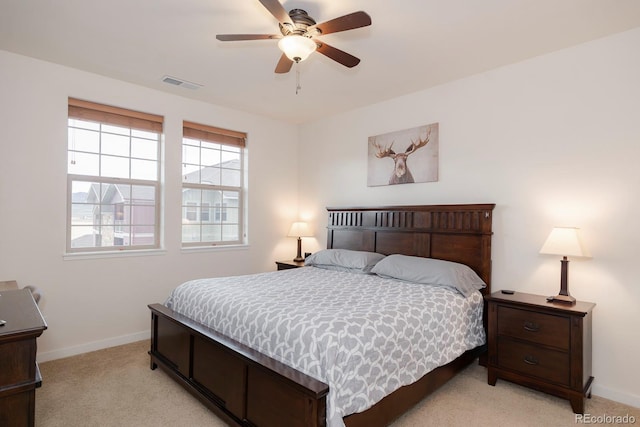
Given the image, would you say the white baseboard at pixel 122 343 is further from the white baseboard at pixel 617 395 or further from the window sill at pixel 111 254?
the window sill at pixel 111 254

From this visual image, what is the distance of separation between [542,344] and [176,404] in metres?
2.62

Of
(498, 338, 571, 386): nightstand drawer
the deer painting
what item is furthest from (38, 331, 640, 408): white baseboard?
the deer painting

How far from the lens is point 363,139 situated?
4.42 meters

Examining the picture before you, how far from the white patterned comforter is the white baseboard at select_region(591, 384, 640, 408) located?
0.83 m

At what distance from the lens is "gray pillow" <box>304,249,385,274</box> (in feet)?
12.0

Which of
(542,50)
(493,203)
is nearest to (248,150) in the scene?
(493,203)

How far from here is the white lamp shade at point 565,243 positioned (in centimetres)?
259

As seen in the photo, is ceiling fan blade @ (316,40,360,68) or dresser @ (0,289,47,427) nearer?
dresser @ (0,289,47,427)

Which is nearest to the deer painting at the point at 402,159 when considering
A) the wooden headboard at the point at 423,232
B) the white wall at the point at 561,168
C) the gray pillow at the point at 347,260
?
the white wall at the point at 561,168

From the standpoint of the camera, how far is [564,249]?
2.61 metres

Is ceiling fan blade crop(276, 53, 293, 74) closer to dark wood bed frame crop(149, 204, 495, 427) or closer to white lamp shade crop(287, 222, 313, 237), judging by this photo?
dark wood bed frame crop(149, 204, 495, 427)

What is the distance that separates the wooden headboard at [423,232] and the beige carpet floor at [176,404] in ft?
3.12

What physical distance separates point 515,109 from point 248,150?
3091 millimetres

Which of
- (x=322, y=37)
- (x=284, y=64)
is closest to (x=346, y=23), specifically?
(x=284, y=64)
